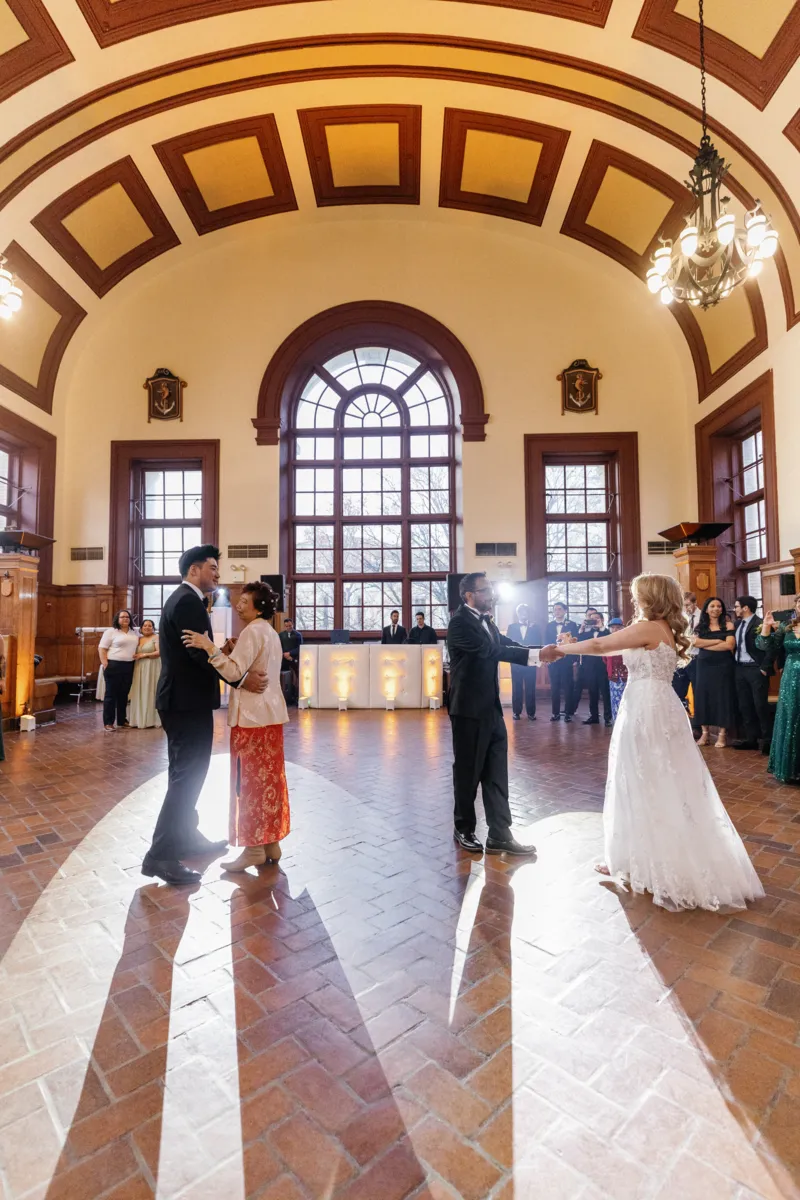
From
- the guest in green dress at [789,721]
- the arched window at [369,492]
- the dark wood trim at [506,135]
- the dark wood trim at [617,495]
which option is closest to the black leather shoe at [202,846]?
the guest in green dress at [789,721]

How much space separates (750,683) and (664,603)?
4.03 metres

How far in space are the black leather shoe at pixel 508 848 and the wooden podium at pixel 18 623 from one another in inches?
266

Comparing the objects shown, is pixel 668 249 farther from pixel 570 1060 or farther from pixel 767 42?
pixel 570 1060

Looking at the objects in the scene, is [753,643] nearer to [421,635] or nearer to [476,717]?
[476,717]

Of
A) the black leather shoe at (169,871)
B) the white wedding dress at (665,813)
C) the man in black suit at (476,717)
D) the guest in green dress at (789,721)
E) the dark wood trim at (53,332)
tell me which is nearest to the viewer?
the white wedding dress at (665,813)

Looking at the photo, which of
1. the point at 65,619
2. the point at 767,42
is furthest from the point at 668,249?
the point at 65,619

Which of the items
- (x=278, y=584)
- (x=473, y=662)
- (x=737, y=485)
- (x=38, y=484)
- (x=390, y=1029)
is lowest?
(x=390, y=1029)

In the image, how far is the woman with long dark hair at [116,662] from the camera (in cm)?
737

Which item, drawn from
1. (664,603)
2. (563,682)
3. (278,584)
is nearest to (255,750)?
(664,603)

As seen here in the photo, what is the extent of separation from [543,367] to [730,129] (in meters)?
4.53

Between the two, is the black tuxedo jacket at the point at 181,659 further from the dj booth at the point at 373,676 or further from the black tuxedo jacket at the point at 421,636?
the black tuxedo jacket at the point at 421,636

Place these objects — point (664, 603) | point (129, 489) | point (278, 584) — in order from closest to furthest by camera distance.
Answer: point (664, 603) < point (278, 584) < point (129, 489)

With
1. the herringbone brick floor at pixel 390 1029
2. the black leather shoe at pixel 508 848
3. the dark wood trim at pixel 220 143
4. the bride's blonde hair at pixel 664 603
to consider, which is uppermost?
the dark wood trim at pixel 220 143

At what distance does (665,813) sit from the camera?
2775mm
